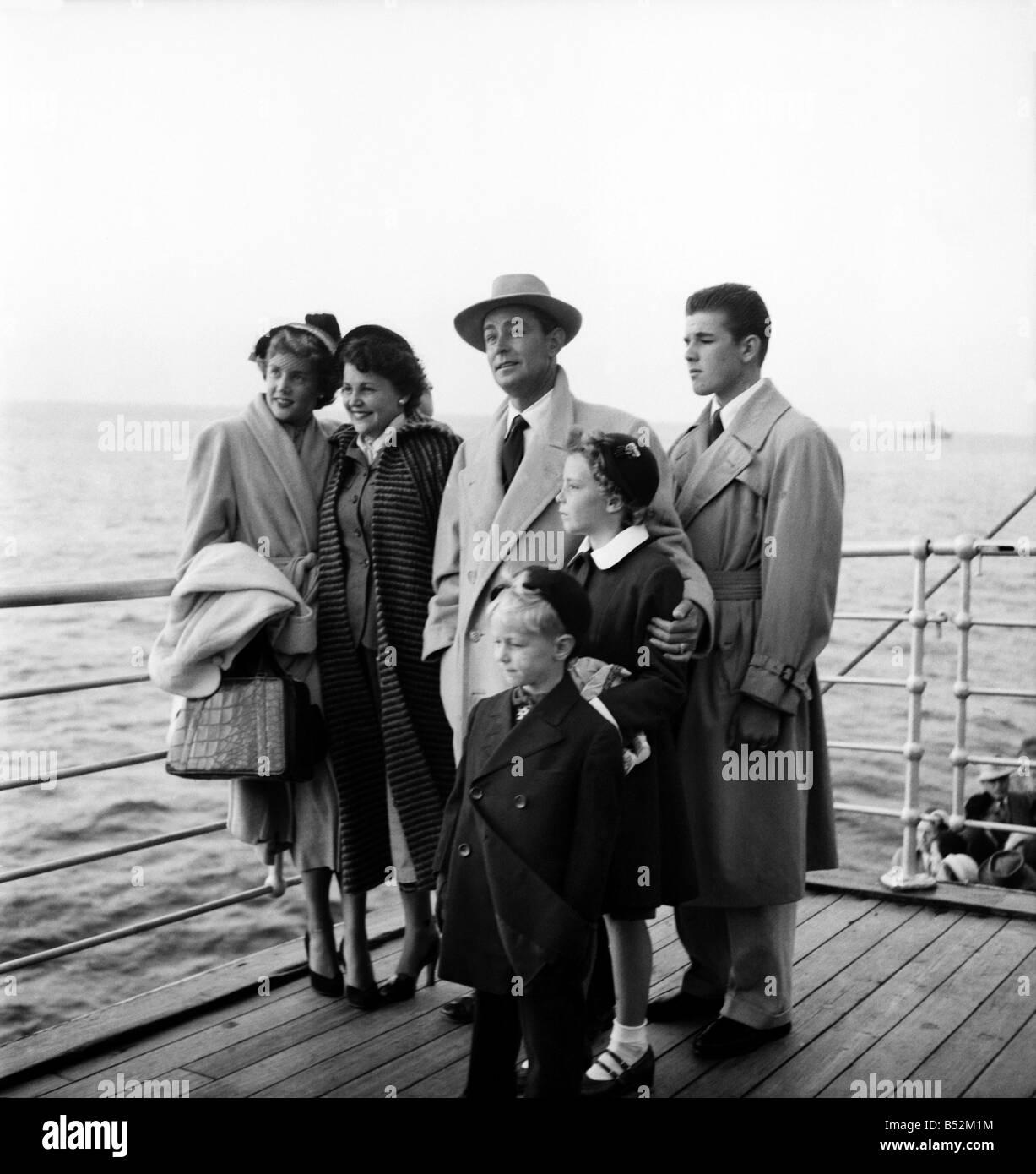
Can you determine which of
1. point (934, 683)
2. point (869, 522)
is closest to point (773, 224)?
point (934, 683)

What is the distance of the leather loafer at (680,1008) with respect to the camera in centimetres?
298

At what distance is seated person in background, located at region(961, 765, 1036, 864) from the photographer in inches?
261

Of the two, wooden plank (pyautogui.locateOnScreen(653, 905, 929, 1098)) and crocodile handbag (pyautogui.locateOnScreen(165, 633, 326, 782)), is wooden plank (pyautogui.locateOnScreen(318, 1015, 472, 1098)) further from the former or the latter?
crocodile handbag (pyautogui.locateOnScreen(165, 633, 326, 782))

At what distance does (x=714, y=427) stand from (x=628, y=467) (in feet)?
1.76

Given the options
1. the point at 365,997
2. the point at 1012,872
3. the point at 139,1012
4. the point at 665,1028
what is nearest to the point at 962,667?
the point at 1012,872

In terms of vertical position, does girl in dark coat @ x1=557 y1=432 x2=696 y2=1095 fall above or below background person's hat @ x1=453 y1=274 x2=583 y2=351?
below

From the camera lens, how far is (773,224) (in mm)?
5496

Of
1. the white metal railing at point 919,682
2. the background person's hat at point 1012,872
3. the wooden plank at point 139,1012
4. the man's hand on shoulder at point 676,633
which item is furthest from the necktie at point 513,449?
the background person's hat at point 1012,872

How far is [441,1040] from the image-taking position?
9.28ft

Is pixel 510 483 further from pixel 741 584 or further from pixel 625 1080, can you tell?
pixel 625 1080

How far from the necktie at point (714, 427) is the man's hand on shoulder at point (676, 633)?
593mm

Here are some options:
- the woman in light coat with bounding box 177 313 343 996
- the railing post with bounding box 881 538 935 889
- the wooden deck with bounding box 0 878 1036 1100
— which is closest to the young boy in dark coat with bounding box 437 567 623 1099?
the wooden deck with bounding box 0 878 1036 1100

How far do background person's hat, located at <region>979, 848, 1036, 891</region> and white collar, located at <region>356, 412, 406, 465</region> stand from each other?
368cm
